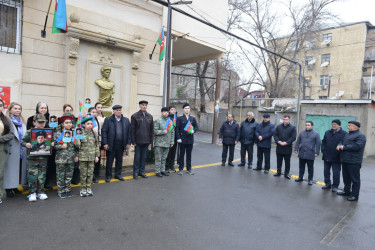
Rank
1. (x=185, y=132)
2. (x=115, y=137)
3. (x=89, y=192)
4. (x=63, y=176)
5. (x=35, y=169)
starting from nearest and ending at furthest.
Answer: (x=35, y=169) < (x=63, y=176) < (x=89, y=192) < (x=115, y=137) < (x=185, y=132)

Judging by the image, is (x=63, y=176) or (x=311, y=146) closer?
(x=63, y=176)

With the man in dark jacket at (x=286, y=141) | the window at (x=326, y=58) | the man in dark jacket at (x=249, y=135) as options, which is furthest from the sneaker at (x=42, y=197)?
the window at (x=326, y=58)

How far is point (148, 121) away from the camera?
625cm

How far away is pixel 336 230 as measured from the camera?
13.2 feet

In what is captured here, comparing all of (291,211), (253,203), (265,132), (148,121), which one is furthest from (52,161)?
(265,132)

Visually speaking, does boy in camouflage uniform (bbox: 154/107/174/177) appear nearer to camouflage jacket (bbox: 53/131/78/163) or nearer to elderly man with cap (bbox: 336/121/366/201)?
camouflage jacket (bbox: 53/131/78/163)

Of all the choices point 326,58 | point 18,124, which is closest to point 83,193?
point 18,124

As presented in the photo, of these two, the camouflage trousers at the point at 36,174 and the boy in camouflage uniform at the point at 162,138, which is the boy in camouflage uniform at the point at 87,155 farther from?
the boy in camouflage uniform at the point at 162,138

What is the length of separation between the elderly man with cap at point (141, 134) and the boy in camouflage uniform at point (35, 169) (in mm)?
2042

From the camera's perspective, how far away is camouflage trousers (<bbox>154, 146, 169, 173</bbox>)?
653cm

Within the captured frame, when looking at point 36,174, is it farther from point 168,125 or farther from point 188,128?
point 188,128

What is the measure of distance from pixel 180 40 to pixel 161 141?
5.85 meters

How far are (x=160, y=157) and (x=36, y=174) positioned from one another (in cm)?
295

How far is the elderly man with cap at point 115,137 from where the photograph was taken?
564cm
